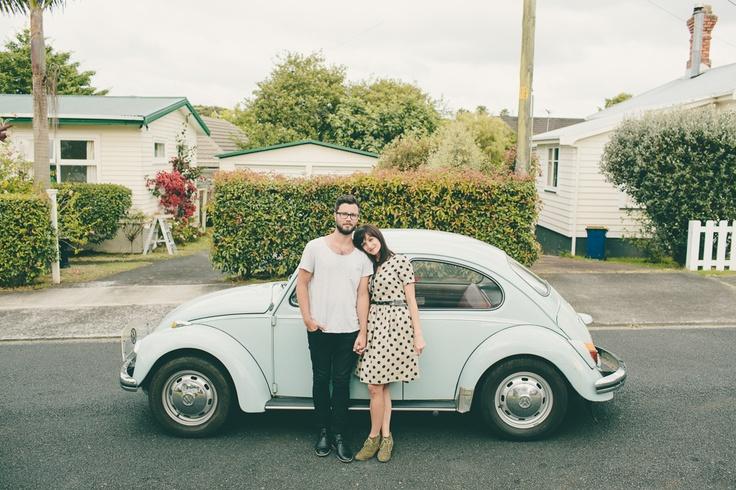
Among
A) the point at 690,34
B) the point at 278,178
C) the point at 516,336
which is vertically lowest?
the point at 516,336

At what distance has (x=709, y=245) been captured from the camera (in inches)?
500

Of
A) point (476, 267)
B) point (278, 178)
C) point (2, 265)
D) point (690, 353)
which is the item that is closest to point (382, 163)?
point (278, 178)

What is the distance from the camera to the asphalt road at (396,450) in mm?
4664

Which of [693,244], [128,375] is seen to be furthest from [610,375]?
[693,244]

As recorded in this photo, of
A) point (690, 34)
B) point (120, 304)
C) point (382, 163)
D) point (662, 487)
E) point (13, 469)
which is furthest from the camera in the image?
point (690, 34)

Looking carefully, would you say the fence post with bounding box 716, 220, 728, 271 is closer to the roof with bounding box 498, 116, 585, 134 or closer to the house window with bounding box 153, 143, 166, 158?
the house window with bounding box 153, 143, 166, 158

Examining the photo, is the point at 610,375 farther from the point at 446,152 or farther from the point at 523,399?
the point at 446,152

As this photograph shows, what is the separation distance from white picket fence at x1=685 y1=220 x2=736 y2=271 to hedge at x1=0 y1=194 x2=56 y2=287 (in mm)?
11670

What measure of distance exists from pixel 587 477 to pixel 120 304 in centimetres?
791

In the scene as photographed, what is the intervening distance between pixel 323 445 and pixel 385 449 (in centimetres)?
47

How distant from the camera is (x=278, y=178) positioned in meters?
11.8

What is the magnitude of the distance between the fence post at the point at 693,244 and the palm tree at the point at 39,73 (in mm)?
12238

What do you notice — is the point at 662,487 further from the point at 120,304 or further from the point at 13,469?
the point at 120,304

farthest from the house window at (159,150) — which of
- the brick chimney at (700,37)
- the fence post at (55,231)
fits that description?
the brick chimney at (700,37)
